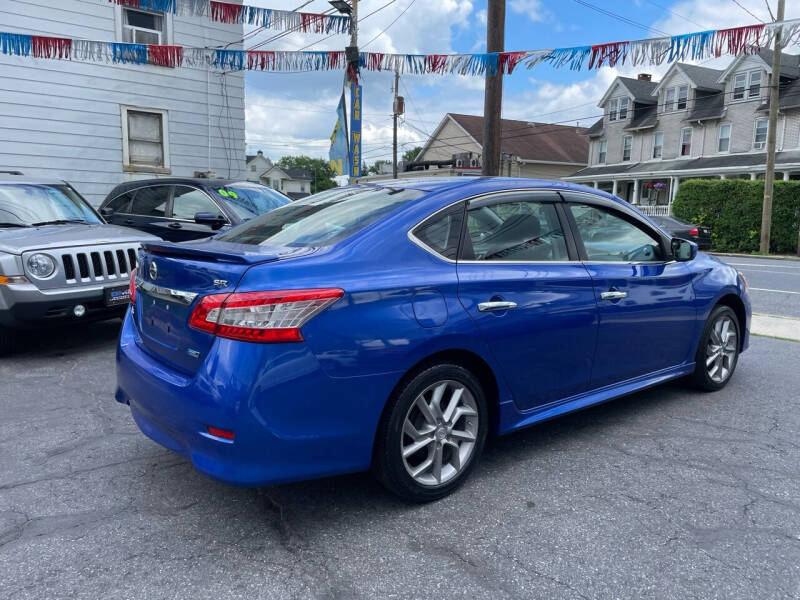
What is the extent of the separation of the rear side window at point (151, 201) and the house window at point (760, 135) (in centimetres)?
3067

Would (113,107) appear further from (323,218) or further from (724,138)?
(724,138)

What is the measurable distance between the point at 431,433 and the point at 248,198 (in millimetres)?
5889

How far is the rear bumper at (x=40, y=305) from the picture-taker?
5.23 m

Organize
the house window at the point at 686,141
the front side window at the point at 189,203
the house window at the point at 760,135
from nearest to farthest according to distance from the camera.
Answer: the front side window at the point at 189,203 < the house window at the point at 760,135 < the house window at the point at 686,141

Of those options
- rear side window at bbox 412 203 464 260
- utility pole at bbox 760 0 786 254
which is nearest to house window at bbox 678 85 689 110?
utility pole at bbox 760 0 786 254


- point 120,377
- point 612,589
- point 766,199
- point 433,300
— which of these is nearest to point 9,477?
point 120,377

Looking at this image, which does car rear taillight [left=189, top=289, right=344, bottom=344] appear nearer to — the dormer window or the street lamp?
the street lamp

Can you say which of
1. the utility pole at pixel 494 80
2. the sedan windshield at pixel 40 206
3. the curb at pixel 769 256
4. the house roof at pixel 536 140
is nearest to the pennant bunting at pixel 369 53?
the utility pole at pixel 494 80

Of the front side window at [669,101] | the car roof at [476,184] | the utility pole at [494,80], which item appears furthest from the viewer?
the front side window at [669,101]

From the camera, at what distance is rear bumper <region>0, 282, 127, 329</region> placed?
5230 mm

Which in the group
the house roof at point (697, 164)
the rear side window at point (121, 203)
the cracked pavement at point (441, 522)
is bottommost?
the cracked pavement at point (441, 522)

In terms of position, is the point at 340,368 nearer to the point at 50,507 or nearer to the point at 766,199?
the point at 50,507

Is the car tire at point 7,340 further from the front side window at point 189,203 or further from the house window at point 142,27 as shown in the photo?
the house window at point 142,27

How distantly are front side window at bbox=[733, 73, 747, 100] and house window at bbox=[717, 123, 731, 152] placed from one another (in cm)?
140
